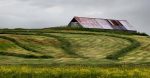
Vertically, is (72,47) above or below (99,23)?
above

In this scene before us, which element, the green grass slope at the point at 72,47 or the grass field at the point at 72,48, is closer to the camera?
the grass field at the point at 72,48

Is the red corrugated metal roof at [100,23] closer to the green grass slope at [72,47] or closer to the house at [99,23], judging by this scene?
the house at [99,23]

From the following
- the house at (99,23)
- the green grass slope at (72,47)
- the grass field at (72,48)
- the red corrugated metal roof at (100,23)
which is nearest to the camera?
the grass field at (72,48)

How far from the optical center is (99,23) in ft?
421

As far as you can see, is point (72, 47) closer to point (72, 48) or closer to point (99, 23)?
point (72, 48)

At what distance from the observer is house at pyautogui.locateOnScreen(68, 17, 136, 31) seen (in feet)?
412

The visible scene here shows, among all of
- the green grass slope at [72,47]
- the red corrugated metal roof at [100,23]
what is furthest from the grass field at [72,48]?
the red corrugated metal roof at [100,23]

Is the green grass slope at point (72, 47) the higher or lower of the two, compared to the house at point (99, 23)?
higher

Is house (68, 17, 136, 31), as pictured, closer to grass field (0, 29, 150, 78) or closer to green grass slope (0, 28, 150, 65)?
grass field (0, 29, 150, 78)

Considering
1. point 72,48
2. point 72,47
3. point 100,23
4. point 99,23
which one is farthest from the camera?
point 100,23

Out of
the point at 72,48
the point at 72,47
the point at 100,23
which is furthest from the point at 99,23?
the point at 72,48

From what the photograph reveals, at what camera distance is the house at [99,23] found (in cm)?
12544

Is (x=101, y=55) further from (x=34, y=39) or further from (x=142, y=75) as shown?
(x=142, y=75)

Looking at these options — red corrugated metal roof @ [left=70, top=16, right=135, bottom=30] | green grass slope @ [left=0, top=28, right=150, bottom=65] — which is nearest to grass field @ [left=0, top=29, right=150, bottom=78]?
green grass slope @ [left=0, top=28, right=150, bottom=65]
